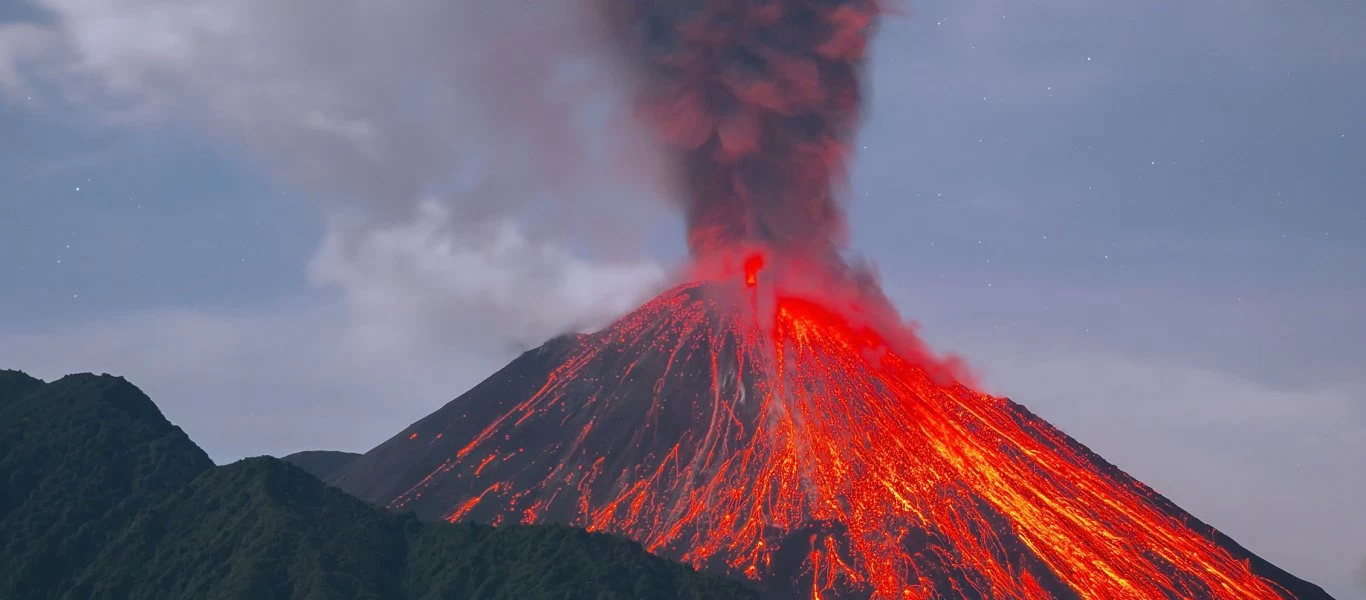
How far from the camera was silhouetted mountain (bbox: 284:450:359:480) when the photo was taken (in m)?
81.6

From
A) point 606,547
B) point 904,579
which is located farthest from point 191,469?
point 904,579

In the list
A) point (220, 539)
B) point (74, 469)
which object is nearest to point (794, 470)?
point (220, 539)

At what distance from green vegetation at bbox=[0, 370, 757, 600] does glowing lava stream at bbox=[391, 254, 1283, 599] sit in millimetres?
14412

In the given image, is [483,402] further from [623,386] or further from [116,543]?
[116,543]

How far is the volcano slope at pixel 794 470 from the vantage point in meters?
56.5

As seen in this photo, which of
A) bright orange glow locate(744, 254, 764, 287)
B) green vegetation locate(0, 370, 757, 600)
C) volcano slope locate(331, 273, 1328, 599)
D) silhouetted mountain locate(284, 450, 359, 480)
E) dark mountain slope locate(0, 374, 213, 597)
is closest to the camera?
green vegetation locate(0, 370, 757, 600)

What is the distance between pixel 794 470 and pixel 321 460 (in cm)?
3068

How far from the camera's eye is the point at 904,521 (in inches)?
2291

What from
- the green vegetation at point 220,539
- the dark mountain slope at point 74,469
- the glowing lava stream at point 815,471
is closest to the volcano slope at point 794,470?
the glowing lava stream at point 815,471

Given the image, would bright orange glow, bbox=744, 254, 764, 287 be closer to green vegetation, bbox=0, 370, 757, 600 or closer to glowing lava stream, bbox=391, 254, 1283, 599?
glowing lava stream, bbox=391, 254, 1283, 599

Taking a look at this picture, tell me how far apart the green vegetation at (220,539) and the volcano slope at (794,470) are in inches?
560

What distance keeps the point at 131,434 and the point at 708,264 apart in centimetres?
3250

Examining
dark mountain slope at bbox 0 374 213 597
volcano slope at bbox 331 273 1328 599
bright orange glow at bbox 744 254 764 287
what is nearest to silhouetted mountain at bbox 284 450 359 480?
volcano slope at bbox 331 273 1328 599

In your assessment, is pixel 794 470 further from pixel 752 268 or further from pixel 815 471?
pixel 752 268
